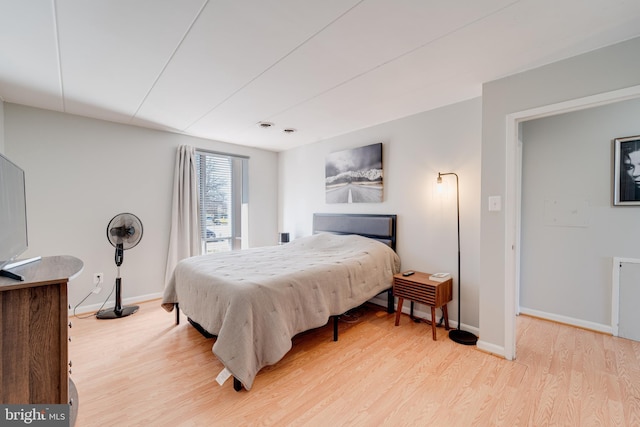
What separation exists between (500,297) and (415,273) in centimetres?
87

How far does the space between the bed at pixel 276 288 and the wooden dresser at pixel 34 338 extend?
2.84 ft

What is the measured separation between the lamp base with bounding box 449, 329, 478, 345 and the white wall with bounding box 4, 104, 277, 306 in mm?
3777

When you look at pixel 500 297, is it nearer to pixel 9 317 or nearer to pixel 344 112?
pixel 344 112

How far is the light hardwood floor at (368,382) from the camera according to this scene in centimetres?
160

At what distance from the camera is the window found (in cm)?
439

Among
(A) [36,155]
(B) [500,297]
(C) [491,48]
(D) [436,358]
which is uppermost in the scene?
(C) [491,48]

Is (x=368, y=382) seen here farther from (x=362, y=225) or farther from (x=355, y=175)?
(x=355, y=175)

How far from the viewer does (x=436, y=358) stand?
223 cm

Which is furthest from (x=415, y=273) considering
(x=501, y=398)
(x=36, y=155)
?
(x=36, y=155)

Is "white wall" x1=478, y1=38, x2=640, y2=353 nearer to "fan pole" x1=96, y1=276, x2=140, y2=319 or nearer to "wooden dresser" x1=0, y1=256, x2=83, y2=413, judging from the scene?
"wooden dresser" x1=0, y1=256, x2=83, y2=413

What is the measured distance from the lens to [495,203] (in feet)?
7.45

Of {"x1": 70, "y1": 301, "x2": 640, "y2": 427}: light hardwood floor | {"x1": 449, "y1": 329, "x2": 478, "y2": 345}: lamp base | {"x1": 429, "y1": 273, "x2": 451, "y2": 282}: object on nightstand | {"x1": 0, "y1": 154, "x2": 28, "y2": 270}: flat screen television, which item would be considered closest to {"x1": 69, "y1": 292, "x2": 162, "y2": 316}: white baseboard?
{"x1": 70, "y1": 301, "x2": 640, "y2": 427}: light hardwood floor

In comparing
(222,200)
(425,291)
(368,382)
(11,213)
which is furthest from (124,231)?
(425,291)

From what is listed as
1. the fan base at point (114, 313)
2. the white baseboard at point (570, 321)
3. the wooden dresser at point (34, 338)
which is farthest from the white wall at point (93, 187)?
the white baseboard at point (570, 321)
